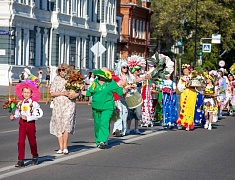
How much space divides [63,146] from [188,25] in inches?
2582

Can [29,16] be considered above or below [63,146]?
above

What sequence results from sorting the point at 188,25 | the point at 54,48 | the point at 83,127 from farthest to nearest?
the point at 188,25 → the point at 54,48 → the point at 83,127

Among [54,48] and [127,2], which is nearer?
[54,48]

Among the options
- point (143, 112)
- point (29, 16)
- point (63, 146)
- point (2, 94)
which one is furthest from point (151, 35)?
point (63, 146)

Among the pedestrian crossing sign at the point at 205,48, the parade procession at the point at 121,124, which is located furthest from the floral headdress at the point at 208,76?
the pedestrian crossing sign at the point at 205,48

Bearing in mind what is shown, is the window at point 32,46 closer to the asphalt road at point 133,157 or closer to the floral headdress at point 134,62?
the asphalt road at point 133,157

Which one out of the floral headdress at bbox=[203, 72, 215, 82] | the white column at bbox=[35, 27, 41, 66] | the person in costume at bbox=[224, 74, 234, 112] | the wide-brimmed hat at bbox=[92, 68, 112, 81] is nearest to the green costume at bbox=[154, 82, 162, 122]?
the floral headdress at bbox=[203, 72, 215, 82]

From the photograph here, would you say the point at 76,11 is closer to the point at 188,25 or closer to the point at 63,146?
the point at 188,25

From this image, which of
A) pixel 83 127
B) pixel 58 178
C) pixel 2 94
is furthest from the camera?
pixel 2 94

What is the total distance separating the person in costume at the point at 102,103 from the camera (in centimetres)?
1689

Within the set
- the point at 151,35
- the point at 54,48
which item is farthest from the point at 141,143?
the point at 151,35

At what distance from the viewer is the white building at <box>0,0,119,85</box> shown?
177 feet

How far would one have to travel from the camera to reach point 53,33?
62562 millimetres

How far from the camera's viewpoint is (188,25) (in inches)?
3167
